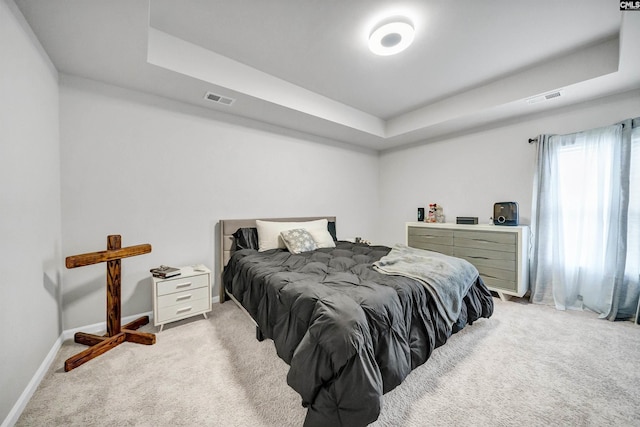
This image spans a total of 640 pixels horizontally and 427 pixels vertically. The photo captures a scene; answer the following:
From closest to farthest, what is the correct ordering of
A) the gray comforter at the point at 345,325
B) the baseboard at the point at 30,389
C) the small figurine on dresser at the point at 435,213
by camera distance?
1. the gray comforter at the point at 345,325
2. the baseboard at the point at 30,389
3. the small figurine on dresser at the point at 435,213

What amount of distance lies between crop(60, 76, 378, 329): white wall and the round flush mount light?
5.96 feet

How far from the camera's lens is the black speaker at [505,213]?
119 inches

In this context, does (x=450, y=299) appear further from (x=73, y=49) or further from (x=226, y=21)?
(x=73, y=49)

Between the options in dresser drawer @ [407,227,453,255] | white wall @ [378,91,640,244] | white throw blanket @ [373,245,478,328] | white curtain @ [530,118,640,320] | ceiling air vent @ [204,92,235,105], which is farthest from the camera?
dresser drawer @ [407,227,453,255]

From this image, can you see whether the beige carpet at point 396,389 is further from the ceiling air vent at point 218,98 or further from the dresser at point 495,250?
the ceiling air vent at point 218,98

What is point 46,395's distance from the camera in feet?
4.70

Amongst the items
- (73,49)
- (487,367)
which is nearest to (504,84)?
(487,367)

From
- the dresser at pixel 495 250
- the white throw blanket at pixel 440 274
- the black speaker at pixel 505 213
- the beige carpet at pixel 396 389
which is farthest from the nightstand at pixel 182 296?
the black speaker at pixel 505 213

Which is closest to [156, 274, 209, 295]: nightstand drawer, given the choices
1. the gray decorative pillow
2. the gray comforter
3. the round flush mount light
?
the gray comforter

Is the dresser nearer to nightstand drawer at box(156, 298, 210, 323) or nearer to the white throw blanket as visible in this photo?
the white throw blanket

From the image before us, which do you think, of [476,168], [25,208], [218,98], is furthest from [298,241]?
[476,168]

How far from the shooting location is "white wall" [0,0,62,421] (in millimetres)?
1272

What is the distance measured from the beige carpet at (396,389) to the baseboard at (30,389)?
1.4 inches

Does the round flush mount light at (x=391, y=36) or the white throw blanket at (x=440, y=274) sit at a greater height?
the round flush mount light at (x=391, y=36)
